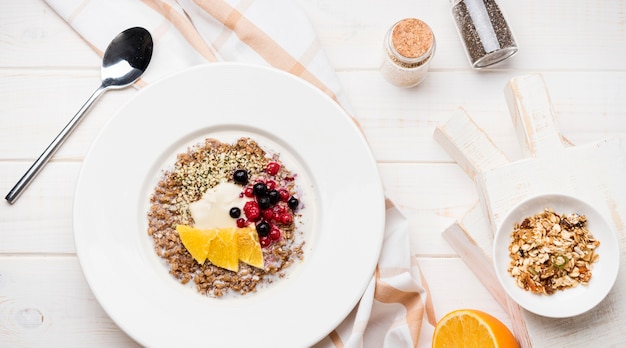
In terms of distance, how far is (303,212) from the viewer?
4.56ft

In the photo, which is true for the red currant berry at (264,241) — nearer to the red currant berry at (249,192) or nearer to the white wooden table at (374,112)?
the red currant berry at (249,192)

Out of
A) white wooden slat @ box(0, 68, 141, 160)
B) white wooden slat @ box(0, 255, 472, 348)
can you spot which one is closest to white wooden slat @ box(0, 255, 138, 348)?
white wooden slat @ box(0, 255, 472, 348)

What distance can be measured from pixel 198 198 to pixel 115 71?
352 millimetres

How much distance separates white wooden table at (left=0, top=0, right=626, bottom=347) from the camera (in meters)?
1.41

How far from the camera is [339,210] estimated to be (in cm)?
137

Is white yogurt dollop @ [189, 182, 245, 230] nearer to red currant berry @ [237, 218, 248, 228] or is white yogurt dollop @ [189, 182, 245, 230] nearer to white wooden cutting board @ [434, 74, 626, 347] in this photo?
red currant berry @ [237, 218, 248, 228]

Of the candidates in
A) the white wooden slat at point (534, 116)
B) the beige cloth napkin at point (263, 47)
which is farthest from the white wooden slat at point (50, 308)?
the white wooden slat at point (534, 116)

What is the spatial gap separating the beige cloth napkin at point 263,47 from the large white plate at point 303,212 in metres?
0.08

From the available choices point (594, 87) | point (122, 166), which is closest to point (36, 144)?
point (122, 166)

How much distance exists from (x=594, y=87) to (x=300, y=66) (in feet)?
2.32

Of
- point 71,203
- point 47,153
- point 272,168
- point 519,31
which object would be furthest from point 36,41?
point 519,31

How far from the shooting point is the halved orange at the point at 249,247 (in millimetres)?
1329

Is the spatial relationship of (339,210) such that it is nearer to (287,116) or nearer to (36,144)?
(287,116)

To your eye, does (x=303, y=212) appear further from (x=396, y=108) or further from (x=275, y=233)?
(x=396, y=108)
